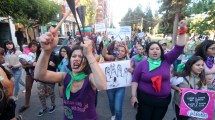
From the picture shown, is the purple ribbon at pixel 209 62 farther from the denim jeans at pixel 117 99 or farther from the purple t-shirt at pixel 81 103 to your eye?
the purple t-shirt at pixel 81 103

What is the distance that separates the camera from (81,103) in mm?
2193

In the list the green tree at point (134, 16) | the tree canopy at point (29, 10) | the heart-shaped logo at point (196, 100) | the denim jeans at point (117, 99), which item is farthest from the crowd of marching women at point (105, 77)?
the green tree at point (134, 16)

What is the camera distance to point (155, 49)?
3.12m

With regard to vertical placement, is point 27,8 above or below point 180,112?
above

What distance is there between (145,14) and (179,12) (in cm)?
6516

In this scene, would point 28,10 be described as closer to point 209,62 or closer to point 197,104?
point 209,62

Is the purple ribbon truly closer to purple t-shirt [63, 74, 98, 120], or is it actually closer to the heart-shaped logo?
the heart-shaped logo

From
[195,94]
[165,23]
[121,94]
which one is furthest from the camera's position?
[165,23]

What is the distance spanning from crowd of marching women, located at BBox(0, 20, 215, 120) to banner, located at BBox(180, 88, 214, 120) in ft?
0.26

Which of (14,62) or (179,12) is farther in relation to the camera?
(179,12)

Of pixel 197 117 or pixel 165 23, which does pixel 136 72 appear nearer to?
pixel 197 117

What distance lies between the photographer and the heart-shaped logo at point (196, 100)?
3012 mm

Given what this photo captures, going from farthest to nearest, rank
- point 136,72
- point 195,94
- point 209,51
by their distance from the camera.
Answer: point 209,51 → point 136,72 → point 195,94

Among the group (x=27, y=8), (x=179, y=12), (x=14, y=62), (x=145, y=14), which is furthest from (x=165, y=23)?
(x=145, y=14)
